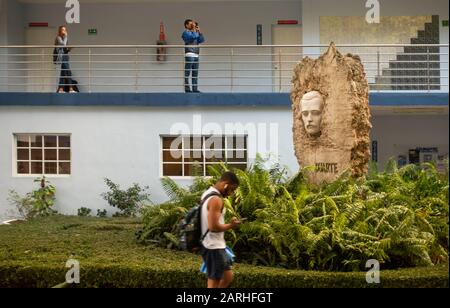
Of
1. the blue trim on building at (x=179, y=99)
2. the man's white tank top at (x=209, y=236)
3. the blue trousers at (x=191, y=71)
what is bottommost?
the man's white tank top at (x=209, y=236)

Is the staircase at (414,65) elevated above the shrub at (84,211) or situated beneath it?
elevated above

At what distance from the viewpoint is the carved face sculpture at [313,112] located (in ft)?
39.1

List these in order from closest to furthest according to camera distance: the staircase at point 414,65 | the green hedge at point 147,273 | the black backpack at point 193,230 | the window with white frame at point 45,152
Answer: the black backpack at point 193,230, the green hedge at point 147,273, the window with white frame at point 45,152, the staircase at point 414,65

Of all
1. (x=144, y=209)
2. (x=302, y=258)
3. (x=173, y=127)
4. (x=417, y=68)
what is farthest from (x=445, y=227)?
(x=417, y=68)

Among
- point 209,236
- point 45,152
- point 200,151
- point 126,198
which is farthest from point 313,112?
point 45,152

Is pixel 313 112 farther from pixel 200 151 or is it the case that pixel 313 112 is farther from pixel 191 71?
pixel 191 71

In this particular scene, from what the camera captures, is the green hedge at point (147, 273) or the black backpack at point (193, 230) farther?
the green hedge at point (147, 273)

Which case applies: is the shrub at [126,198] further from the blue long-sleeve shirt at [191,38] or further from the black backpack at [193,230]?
the black backpack at [193,230]

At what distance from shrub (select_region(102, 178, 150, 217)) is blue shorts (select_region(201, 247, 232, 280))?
9348 mm

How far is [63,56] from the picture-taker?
18.7 metres

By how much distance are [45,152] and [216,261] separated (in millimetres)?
10876

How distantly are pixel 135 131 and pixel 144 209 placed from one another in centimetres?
539

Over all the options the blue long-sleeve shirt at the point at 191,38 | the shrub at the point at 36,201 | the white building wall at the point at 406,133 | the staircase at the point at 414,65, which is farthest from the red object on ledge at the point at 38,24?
the white building wall at the point at 406,133

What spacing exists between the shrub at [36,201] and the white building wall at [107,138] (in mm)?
177
